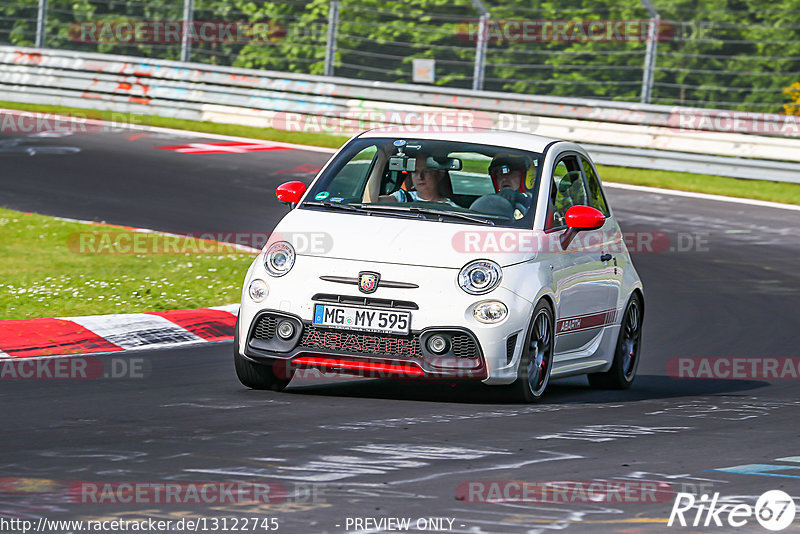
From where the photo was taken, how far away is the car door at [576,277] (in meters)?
8.81

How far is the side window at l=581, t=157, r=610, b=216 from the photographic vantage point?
989 cm

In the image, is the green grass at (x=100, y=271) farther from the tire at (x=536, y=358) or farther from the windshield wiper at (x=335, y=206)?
the tire at (x=536, y=358)

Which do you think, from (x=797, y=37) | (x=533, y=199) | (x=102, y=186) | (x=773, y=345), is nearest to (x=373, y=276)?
(x=533, y=199)

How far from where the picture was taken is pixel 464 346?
799 centimetres

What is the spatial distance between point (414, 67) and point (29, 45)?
737 cm

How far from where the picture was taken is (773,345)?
1159cm

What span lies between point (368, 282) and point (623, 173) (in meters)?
15.0
